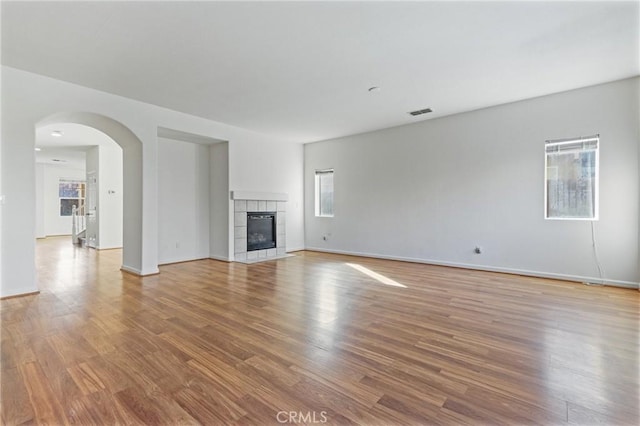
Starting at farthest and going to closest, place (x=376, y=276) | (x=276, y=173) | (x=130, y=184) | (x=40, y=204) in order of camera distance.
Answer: (x=40, y=204)
(x=276, y=173)
(x=130, y=184)
(x=376, y=276)

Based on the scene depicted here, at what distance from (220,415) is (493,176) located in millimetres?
5186

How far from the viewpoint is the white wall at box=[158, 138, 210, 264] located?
5.80 meters

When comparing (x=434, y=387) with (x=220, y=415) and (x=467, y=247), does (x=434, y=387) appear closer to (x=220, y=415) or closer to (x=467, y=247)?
(x=220, y=415)

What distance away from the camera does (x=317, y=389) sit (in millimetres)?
1786

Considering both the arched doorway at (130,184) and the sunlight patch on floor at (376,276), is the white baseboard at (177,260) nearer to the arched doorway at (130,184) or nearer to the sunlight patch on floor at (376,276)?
the arched doorway at (130,184)

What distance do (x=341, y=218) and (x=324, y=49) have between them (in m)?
4.48

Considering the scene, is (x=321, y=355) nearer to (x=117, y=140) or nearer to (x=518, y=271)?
(x=518, y=271)

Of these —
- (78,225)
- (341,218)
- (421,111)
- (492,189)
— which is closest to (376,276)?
(492,189)

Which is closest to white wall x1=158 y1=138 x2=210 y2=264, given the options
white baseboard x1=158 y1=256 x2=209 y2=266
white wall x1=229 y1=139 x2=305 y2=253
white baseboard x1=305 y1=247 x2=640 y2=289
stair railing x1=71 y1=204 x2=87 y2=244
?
white baseboard x1=158 y1=256 x2=209 y2=266

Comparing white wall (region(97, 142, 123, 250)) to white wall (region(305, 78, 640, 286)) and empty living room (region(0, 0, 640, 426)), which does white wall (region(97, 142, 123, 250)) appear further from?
white wall (region(305, 78, 640, 286))

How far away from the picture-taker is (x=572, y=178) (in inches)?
175

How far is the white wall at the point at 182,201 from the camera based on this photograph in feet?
19.0

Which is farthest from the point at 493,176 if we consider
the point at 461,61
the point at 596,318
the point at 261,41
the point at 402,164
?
the point at 261,41

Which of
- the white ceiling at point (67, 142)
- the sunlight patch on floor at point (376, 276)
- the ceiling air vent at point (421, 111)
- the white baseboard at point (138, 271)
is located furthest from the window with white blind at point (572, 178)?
the white ceiling at point (67, 142)
